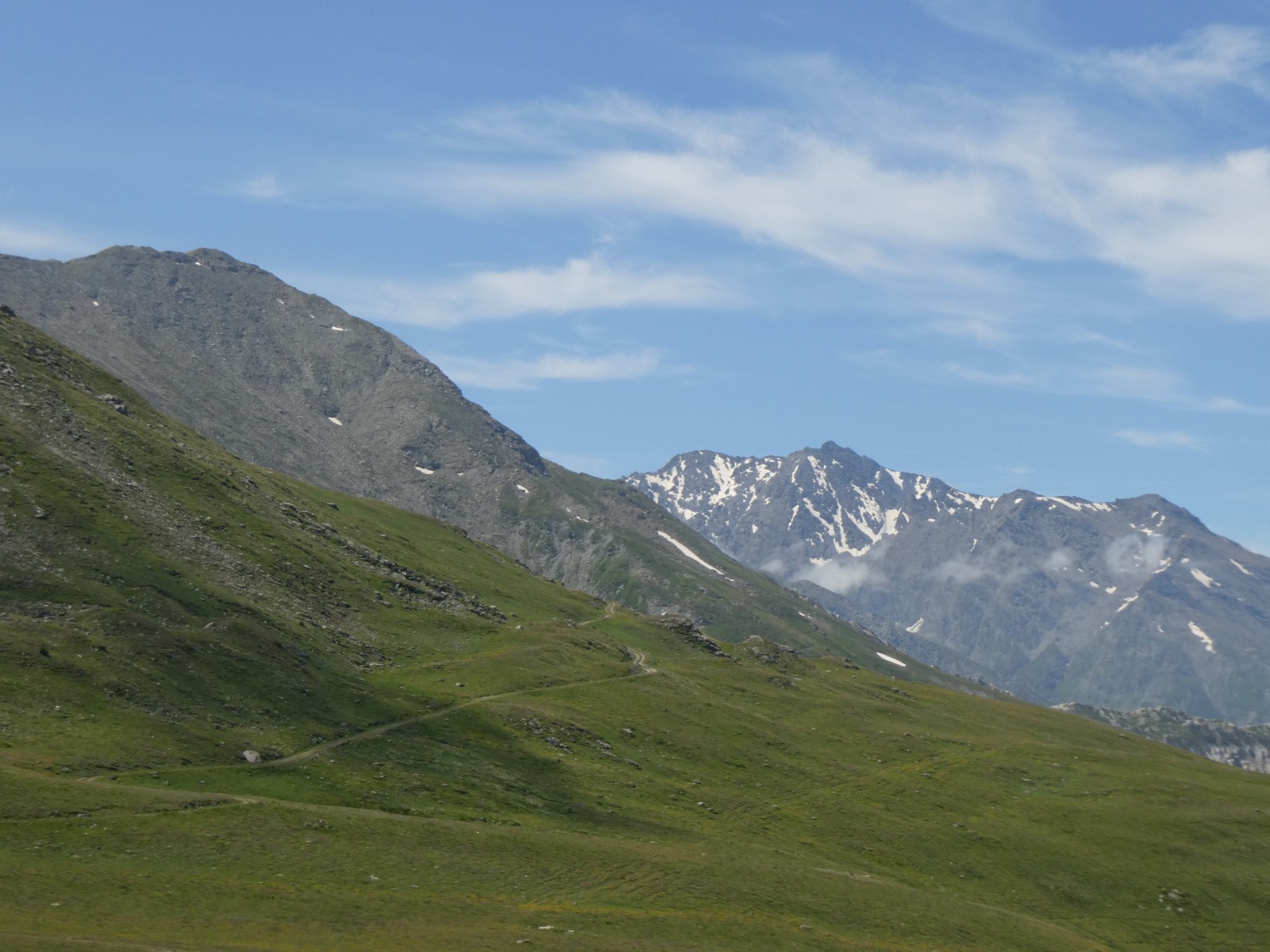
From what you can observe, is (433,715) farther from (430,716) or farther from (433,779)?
(433,779)

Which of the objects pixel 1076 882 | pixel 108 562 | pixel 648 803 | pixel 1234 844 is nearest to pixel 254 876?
pixel 648 803

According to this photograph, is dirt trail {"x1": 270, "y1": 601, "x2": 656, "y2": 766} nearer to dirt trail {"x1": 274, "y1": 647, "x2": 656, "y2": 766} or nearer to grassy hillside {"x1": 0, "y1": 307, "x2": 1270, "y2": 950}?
dirt trail {"x1": 274, "y1": 647, "x2": 656, "y2": 766}

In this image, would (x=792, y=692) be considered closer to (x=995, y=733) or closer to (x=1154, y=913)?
(x=995, y=733)

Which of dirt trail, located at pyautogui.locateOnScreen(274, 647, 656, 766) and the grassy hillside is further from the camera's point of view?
dirt trail, located at pyautogui.locateOnScreen(274, 647, 656, 766)

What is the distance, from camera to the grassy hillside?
64812mm

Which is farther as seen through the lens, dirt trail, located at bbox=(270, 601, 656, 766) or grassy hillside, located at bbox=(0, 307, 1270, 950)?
dirt trail, located at bbox=(270, 601, 656, 766)

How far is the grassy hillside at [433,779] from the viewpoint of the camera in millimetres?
64812

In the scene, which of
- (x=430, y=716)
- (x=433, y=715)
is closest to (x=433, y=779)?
(x=430, y=716)

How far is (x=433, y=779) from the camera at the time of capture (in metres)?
93.6

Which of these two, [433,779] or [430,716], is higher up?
[430,716]

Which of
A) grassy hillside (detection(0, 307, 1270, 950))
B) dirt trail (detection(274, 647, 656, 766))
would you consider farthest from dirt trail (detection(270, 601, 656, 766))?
grassy hillside (detection(0, 307, 1270, 950))

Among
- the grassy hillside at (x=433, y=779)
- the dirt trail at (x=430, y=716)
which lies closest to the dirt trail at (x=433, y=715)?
the dirt trail at (x=430, y=716)

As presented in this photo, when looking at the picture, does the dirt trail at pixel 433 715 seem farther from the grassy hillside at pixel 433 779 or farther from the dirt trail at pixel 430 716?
the grassy hillside at pixel 433 779

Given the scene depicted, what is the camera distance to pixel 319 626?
13150 cm
